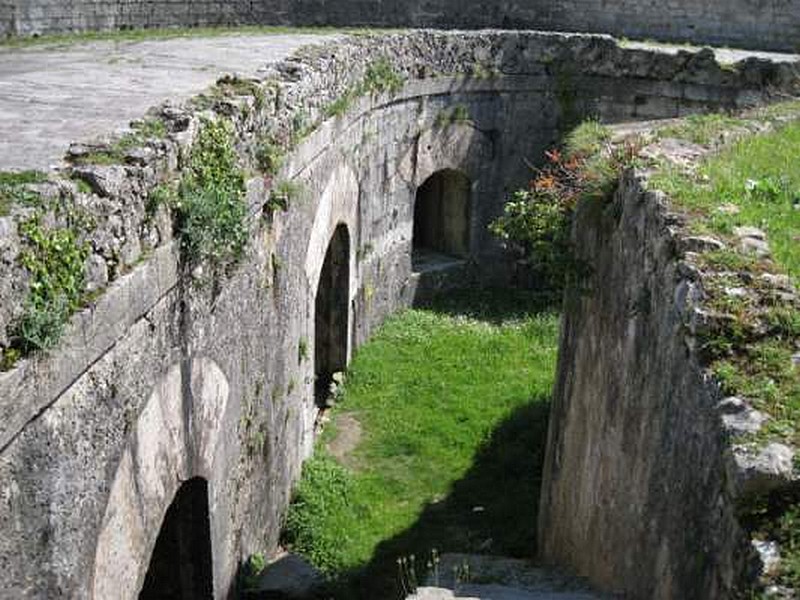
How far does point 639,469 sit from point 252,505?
3.27 metres

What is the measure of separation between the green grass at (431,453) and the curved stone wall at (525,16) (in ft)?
17.6

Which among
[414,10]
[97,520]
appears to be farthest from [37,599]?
[414,10]

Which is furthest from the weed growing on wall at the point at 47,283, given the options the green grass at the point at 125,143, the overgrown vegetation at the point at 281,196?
the overgrown vegetation at the point at 281,196

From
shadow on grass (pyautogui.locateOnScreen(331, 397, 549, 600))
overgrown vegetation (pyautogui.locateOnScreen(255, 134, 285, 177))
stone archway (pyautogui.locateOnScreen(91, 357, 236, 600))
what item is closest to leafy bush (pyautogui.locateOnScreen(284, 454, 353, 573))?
shadow on grass (pyautogui.locateOnScreen(331, 397, 549, 600))

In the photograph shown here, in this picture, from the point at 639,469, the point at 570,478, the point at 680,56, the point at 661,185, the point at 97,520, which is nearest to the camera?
the point at 97,520

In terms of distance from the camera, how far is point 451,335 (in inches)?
472

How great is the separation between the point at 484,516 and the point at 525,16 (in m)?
9.96

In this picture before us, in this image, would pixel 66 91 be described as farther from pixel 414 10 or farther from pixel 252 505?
pixel 414 10

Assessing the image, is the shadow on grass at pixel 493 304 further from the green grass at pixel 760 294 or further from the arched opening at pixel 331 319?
the green grass at pixel 760 294

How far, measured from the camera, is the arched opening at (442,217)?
13953 mm

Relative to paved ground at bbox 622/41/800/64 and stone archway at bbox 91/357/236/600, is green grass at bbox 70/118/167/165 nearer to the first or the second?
stone archway at bbox 91/357/236/600

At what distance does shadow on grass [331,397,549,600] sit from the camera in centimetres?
741

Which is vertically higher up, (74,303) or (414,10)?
(414,10)

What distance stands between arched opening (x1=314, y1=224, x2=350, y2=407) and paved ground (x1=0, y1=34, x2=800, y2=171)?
90.2 inches
